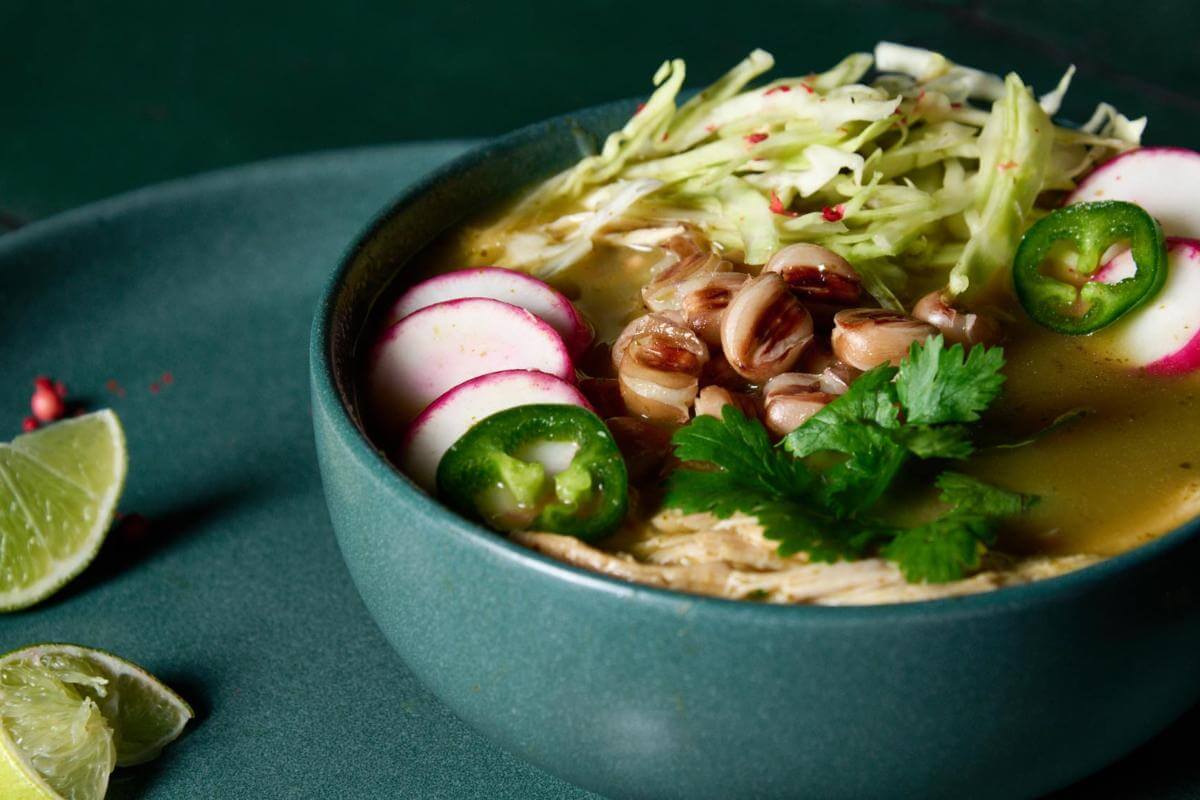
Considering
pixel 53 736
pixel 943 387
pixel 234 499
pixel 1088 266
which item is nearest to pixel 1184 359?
pixel 1088 266

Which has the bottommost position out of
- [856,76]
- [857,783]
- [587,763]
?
[587,763]

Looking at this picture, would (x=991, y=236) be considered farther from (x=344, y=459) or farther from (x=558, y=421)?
(x=344, y=459)

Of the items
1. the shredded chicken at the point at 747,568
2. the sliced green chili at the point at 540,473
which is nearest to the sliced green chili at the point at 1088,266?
the shredded chicken at the point at 747,568

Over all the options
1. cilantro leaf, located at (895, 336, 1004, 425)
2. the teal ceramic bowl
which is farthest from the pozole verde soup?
the teal ceramic bowl

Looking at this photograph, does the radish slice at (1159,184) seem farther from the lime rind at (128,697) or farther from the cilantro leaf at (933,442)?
the lime rind at (128,697)

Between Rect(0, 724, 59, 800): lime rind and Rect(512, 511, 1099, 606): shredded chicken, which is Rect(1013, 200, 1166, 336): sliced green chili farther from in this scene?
Rect(0, 724, 59, 800): lime rind

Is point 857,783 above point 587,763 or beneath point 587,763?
above

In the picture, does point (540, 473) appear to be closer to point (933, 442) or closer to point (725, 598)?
point (725, 598)

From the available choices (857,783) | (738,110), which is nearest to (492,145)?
(738,110)
